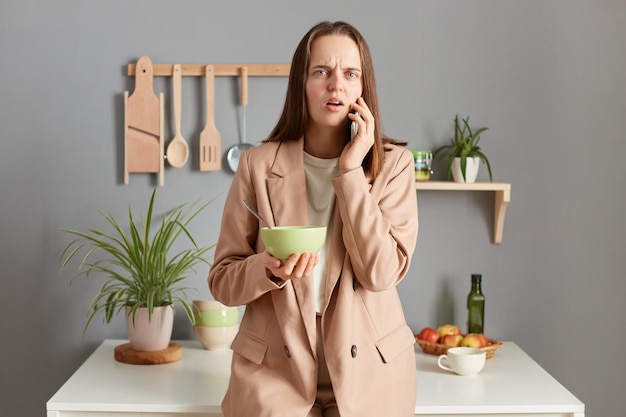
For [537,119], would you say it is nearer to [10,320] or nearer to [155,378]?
[155,378]

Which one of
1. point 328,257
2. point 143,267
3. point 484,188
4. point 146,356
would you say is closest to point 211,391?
point 146,356

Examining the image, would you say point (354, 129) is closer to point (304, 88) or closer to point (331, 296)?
point (304, 88)

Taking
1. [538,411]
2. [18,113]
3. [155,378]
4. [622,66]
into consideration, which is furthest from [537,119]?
[18,113]

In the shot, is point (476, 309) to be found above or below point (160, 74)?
below

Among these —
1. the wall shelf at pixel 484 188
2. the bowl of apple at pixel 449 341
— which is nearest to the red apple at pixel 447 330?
the bowl of apple at pixel 449 341

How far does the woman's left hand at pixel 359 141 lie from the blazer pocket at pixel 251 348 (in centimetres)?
41

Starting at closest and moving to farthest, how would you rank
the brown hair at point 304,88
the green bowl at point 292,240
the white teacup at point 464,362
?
the green bowl at point 292,240 < the brown hair at point 304,88 < the white teacup at point 464,362

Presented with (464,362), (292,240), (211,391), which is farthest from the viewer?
(464,362)

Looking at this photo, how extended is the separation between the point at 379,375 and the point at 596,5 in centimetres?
146

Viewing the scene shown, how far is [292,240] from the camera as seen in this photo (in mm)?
1556

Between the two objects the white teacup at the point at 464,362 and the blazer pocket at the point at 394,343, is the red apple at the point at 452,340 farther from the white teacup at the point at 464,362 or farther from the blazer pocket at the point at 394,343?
the blazer pocket at the point at 394,343

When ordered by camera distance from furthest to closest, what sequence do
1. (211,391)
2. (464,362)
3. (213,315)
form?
(213,315)
(464,362)
(211,391)

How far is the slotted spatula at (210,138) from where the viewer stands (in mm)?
2627

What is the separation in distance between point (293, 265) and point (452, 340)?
105 cm
